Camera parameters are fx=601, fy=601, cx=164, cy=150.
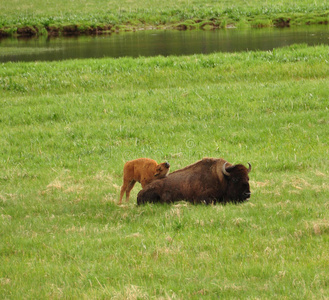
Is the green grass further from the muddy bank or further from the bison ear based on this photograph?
the muddy bank

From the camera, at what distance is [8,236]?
9.49 metres

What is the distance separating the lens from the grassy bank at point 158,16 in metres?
53.6

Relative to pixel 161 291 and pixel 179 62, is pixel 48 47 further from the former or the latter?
pixel 161 291

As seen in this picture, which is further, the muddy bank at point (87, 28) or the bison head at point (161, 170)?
the muddy bank at point (87, 28)

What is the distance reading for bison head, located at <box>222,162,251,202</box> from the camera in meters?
9.94

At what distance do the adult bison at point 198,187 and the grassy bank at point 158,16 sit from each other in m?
43.0

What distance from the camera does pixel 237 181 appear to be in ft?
32.8

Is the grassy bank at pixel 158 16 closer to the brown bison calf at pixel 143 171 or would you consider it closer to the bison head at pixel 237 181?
the brown bison calf at pixel 143 171

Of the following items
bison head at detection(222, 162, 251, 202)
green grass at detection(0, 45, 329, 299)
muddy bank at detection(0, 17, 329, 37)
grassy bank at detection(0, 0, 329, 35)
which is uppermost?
grassy bank at detection(0, 0, 329, 35)

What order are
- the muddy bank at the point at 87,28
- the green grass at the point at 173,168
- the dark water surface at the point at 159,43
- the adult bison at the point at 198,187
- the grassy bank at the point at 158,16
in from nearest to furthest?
the green grass at the point at 173,168
the adult bison at the point at 198,187
the dark water surface at the point at 159,43
the grassy bank at the point at 158,16
the muddy bank at the point at 87,28

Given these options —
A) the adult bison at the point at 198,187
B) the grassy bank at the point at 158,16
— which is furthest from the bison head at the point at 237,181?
the grassy bank at the point at 158,16

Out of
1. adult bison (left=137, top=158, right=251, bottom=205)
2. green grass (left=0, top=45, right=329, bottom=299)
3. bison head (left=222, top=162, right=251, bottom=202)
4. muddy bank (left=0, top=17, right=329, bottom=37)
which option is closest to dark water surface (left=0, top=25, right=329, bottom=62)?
muddy bank (left=0, top=17, right=329, bottom=37)

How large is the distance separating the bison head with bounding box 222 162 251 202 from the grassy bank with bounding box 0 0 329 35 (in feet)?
142

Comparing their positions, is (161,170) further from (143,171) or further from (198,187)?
(198,187)
